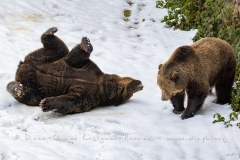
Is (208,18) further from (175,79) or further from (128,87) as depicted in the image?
(175,79)

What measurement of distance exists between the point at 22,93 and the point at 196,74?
295cm

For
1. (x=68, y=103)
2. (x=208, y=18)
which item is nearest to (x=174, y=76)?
(x=68, y=103)

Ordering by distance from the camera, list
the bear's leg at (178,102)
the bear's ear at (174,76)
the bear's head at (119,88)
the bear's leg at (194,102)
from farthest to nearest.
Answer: the bear's head at (119,88) < the bear's leg at (178,102) < the bear's leg at (194,102) < the bear's ear at (174,76)

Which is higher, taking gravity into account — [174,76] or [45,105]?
[174,76]

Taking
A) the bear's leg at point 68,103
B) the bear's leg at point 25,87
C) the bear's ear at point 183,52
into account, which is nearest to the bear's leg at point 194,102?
the bear's ear at point 183,52

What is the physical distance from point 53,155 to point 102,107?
8.64 feet

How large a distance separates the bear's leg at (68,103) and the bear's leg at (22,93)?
54 centimetres

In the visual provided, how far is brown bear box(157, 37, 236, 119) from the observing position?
7.30 metres

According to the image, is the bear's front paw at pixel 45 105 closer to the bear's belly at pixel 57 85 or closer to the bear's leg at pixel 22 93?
the bear's leg at pixel 22 93

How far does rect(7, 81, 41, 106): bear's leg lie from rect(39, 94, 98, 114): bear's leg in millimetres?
542

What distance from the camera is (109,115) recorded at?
25.3 feet

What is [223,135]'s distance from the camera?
22.7 ft

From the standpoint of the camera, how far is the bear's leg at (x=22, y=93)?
25.9 ft

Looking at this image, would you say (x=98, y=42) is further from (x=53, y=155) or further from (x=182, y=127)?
(x=53, y=155)
